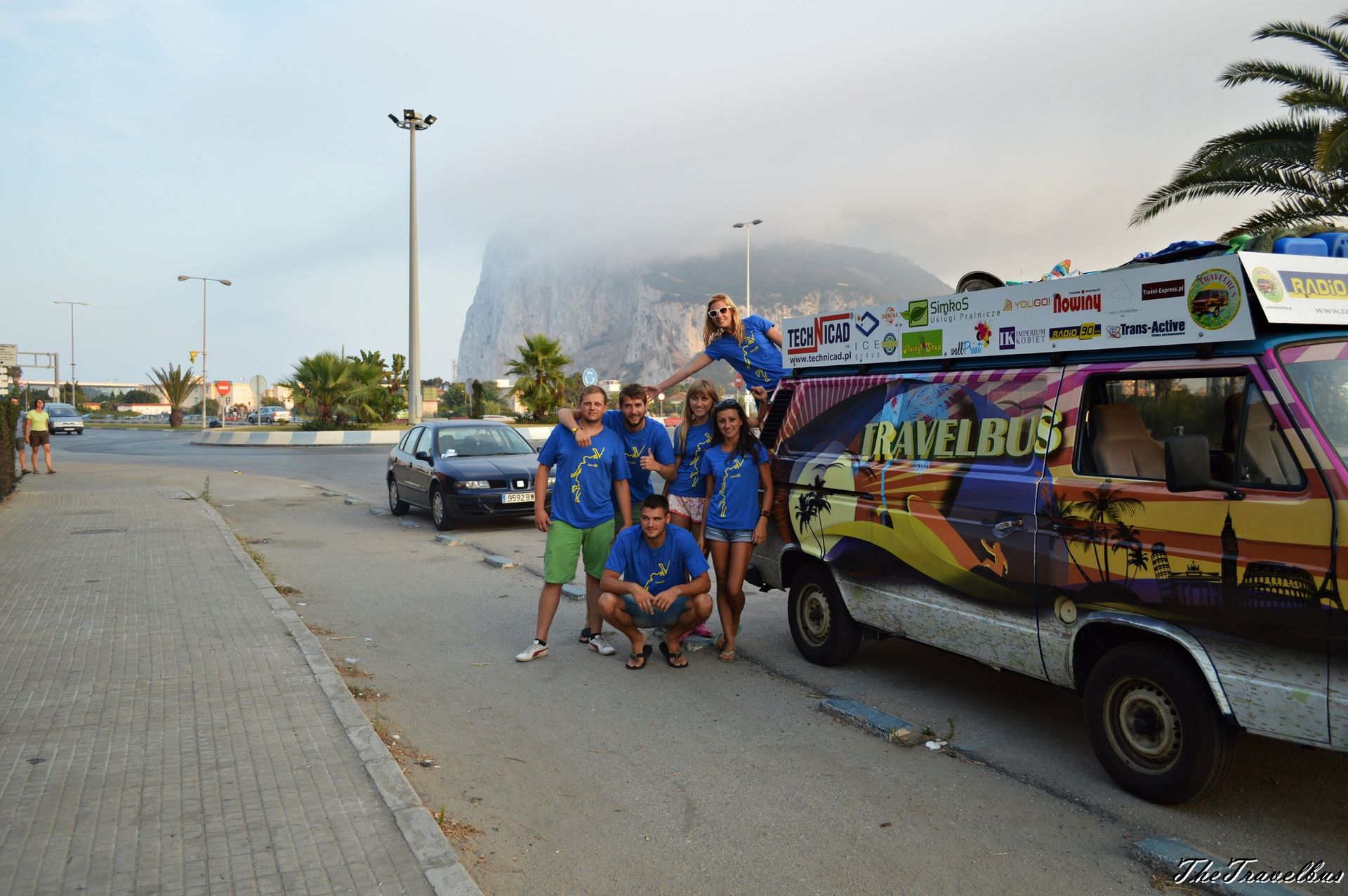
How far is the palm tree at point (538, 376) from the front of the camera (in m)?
42.2

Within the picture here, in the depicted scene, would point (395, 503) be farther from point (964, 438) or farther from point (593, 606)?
point (964, 438)

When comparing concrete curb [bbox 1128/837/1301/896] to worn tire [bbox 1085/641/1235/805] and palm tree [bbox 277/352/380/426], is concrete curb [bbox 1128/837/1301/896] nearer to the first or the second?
worn tire [bbox 1085/641/1235/805]

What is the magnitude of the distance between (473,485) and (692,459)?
6689 millimetres

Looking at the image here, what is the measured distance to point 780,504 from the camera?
649cm

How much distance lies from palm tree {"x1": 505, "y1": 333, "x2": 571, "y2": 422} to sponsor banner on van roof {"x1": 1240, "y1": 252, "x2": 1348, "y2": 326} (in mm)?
38822

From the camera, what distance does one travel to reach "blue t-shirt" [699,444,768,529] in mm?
6469

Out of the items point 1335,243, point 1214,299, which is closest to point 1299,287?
point 1214,299

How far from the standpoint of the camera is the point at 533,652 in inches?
261

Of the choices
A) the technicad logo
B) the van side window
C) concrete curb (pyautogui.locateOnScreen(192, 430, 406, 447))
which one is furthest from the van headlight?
concrete curb (pyautogui.locateOnScreen(192, 430, 406, 447))

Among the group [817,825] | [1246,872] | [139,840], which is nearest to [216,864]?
[139,840]

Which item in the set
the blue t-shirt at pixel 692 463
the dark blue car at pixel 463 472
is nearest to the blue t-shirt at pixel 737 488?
the blue t-shirt at pixel 692 463

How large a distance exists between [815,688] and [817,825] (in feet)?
6.30

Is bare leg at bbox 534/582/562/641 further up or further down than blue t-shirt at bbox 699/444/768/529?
further down

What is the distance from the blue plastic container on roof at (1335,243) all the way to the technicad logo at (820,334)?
8.26ft
